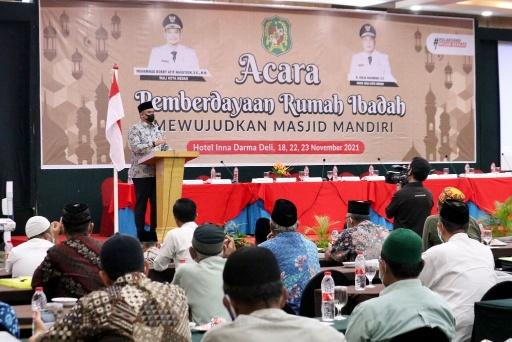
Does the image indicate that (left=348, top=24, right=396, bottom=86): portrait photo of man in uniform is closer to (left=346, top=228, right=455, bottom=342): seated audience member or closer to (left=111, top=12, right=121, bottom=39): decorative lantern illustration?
(left=111, top=12, right=121, bottom=39): decorative lantern illustration

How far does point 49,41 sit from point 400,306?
9.16 meters

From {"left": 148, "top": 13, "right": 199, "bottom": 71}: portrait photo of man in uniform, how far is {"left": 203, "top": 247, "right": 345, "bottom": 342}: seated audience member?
Result: 992 cm

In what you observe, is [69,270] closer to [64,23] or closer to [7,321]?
[7,321]

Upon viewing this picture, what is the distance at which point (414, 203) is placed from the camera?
23.9ft

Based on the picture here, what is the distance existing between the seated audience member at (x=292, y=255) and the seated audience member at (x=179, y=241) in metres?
0.94

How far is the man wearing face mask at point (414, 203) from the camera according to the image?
729 cm

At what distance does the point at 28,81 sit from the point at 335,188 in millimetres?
4259

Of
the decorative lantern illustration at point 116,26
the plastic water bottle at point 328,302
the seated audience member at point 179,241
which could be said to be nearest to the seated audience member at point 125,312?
the plastic water bottle at point 328,302

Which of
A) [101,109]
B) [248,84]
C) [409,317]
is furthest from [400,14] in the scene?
[409,317]

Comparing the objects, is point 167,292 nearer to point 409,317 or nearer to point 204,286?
point 409,317

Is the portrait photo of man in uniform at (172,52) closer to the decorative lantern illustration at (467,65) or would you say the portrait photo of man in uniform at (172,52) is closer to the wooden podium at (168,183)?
the wooden podium at (168,183)

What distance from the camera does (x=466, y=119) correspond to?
14.6 meters

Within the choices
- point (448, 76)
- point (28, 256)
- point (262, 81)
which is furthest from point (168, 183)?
point (448, 76)

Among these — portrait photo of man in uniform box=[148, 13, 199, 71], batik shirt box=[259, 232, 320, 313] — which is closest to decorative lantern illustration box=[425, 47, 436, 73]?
portrait photo of man in uniform box=[148, 13, 199, 71]
